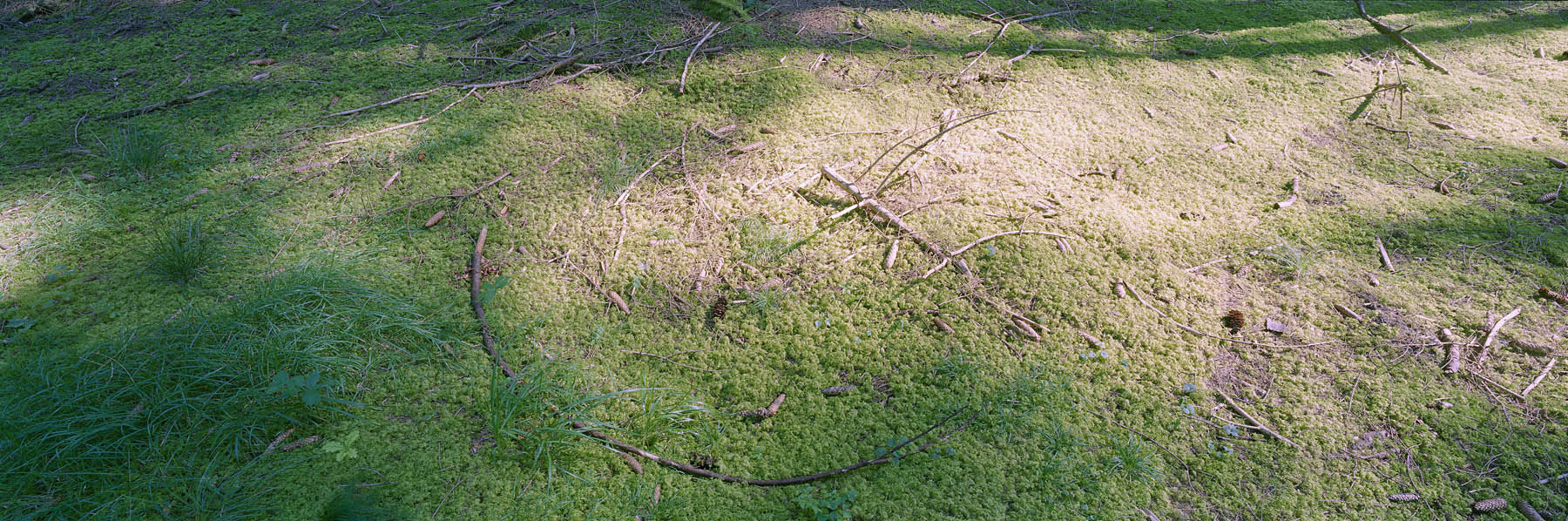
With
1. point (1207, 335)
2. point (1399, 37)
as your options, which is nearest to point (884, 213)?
point (1207, 335)

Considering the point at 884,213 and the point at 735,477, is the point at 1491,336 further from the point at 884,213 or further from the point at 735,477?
the point at 735,477

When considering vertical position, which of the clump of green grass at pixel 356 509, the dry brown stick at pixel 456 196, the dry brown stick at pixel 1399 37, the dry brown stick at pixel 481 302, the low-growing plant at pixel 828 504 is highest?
the dry brown stick at pixel 1399 37

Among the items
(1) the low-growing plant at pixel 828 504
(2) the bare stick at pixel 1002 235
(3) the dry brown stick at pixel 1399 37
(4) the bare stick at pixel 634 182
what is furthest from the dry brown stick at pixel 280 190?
(3) the dry brown stick at pixel 1399 37

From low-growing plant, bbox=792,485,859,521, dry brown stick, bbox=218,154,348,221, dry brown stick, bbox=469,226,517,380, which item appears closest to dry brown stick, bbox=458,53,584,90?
dry brown stick, bbox=218,154,348,221

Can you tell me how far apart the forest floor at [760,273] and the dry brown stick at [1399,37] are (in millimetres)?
60

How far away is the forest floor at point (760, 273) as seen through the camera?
188 cm

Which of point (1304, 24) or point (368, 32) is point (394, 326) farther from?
point (1304, 24)

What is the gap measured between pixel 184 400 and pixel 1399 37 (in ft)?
19.9

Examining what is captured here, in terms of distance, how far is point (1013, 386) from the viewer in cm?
214

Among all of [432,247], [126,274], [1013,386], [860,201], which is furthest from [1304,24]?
[126,274]

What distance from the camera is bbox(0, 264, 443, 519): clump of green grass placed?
169cm

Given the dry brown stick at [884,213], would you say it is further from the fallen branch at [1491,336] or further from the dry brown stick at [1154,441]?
the fallen branch at [1491,336]

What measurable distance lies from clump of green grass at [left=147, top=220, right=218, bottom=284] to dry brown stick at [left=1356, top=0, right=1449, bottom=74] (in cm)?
603

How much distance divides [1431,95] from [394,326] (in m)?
5.11
